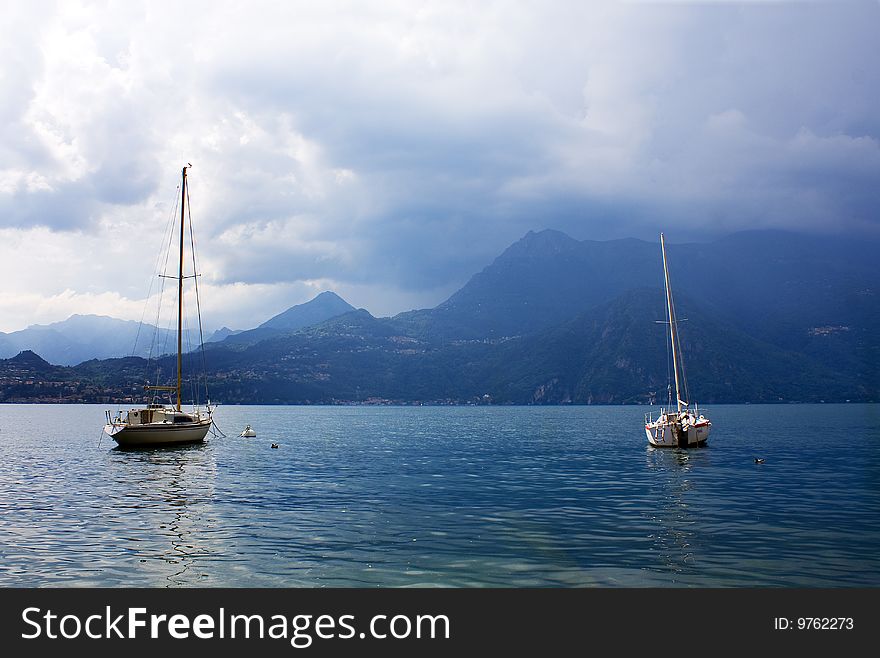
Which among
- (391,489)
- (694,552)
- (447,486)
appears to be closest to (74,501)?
(391,489)

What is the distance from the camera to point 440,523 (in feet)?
92.1

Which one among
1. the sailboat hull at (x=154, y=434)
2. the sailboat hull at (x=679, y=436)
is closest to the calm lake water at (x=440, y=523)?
the sailboat hull at (x=154, y=434)

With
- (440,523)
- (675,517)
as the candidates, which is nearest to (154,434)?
(440,523)

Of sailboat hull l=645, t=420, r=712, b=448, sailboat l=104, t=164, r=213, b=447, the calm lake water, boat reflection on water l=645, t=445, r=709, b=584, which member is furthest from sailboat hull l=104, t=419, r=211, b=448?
sailboat hull l=645, t=420, r=712, b=448

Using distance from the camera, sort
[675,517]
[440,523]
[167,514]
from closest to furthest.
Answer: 1. [440,523]
2. [675,517]
3. [167,514]

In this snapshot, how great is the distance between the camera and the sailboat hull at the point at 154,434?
67.6 metres

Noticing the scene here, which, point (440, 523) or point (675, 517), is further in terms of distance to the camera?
point (675, 517)

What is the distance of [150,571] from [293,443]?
68.6 metres

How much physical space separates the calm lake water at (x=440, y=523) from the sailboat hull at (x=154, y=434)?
8.53 m

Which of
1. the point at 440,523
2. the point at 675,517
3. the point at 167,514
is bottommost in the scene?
the point at 675,517

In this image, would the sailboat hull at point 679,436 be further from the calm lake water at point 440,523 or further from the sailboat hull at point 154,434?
the sailboat hull at point 154,434

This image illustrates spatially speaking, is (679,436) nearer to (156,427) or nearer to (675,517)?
(675,517)

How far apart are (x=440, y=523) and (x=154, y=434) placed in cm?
5092

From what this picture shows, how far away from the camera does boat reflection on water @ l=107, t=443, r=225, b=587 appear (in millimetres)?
20469
